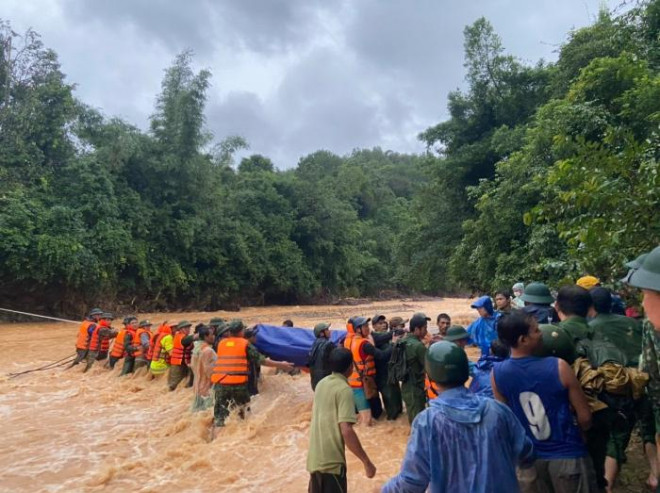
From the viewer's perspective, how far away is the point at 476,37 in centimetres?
1606

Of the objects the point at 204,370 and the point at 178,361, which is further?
the point at 178,361

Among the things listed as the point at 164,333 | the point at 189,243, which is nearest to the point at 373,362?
the point at 164,333

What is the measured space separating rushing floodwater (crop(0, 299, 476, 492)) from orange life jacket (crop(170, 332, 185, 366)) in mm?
506

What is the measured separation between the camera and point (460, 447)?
6.66 ft

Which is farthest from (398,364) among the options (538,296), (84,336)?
(84,336)

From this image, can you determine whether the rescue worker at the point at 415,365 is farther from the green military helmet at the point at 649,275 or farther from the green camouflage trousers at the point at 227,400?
the green military helmet at the point at 649,275

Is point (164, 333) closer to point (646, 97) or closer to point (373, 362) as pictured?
point (373, 362)

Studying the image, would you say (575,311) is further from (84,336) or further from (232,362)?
(84,336)

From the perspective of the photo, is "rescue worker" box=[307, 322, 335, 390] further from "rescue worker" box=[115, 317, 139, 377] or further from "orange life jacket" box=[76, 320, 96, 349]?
"orange life jacket" box=[76, 320, 96, 349]

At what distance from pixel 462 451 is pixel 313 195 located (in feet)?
115

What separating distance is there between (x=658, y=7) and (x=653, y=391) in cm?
835

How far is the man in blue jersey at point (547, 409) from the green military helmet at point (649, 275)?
1.84ft

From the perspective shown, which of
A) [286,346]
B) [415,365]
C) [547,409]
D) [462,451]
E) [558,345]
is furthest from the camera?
[286,346]

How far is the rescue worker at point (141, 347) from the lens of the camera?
1028 cm
